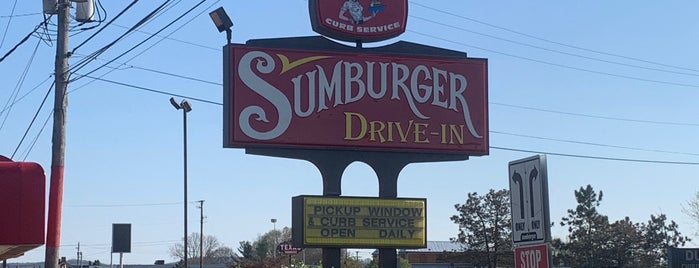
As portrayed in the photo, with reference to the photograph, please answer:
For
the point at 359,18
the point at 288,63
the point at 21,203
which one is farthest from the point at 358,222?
the point at 21,203

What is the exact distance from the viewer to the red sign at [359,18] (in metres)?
22.1

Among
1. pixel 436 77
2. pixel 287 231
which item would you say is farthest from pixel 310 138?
pixel 287 231

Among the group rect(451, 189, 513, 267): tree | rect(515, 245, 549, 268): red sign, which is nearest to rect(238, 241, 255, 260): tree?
rect(451, 189, 513, 267): tree

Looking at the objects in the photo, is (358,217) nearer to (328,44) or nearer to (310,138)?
(310,138)

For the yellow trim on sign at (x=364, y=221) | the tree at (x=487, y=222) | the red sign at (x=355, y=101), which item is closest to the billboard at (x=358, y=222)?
the yellow trim on sign at (x=364, y=221)

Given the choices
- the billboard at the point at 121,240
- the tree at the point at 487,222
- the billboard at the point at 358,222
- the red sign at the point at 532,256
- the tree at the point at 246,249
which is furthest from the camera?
the tree at the point at 246,249

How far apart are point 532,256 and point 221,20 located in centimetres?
1411

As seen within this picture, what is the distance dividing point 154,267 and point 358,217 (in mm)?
111191

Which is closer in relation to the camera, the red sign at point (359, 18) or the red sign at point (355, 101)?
the red sign at point (355, 101)

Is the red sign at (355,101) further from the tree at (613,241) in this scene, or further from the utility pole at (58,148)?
the tree at (613,241)

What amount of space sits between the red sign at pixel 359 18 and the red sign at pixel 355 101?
50 centimetres

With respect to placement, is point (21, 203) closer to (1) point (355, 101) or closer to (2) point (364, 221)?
(2) point (364, 221)

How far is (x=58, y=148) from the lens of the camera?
70.3 ft

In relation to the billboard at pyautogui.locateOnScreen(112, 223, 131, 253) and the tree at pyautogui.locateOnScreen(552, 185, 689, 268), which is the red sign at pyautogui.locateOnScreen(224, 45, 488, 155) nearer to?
the billboard at pyautogui.locateOnScreen(112, 223, 131, 253)
